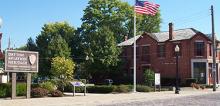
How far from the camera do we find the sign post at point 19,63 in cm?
2825

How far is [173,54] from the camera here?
6581cm

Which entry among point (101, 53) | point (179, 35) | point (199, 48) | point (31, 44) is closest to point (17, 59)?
point (101, 53)

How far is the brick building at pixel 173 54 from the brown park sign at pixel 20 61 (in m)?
36.5

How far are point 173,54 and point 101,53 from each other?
10892 millimetres

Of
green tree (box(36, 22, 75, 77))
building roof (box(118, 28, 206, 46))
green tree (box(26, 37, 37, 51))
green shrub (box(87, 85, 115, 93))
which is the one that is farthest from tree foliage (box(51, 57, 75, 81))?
green tree (box(26, 37, 37, 51))

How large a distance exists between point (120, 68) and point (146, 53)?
4.81 metres

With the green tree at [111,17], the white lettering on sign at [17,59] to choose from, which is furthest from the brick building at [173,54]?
the white lettering on sign at [17,59]

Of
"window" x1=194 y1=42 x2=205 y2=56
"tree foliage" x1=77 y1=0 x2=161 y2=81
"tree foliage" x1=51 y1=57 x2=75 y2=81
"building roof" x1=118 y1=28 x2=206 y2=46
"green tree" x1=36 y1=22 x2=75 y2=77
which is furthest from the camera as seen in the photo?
"tree foliage" x1=77 y1=0 x2=161 y2=81

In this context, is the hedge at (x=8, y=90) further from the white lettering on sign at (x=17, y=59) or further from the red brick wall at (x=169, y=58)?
the red brick wall at (x=169, y=58)

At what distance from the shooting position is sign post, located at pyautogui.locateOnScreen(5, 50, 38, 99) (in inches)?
1112

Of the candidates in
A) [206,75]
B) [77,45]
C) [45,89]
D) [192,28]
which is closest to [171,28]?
[192,28]

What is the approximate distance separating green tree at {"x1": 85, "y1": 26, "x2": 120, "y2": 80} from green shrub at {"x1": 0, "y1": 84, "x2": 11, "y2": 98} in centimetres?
3627

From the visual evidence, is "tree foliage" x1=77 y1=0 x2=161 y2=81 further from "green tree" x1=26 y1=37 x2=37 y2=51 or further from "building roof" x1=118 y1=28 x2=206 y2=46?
"green tree" x1=26 y1=37 x2=37 y2=51

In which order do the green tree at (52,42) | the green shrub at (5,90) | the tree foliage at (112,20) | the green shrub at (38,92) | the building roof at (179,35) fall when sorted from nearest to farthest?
the green shrub at (5,90) < the green shrub at (38,92) < the building roof at (179,35) < the green tree at (52,42) < the tree foliage at (112,20)
